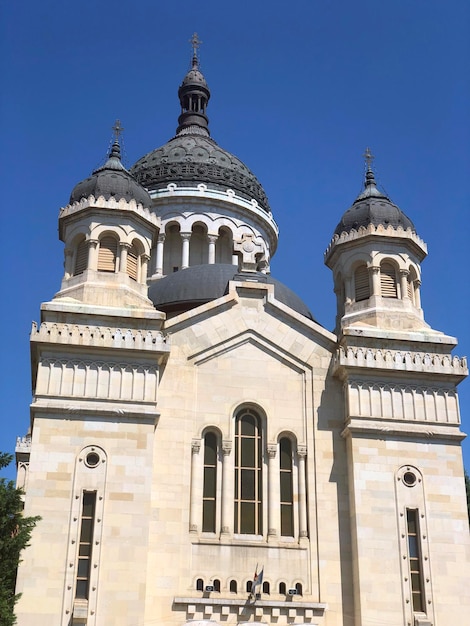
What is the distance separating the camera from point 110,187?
3008cm

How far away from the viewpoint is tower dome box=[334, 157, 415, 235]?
31.3 meters

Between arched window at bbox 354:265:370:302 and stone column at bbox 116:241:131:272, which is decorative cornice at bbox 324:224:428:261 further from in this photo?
stone column at bbox 116:241:131:272

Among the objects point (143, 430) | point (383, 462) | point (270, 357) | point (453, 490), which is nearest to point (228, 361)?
point (270, 357)

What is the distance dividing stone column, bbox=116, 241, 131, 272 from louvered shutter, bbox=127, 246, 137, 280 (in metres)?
0.35

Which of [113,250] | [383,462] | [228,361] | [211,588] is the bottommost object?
[211,588]

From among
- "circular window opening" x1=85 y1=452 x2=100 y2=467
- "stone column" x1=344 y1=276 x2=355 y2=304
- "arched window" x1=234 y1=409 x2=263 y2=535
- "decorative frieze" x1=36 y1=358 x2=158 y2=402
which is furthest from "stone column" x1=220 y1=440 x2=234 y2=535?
"stone column" x1=344 y1=276 x2=355 y2=304

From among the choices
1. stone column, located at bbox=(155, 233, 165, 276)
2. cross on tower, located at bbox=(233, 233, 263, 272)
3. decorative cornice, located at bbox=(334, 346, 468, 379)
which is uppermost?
stone column, located at bbox=(155, 233, 165, 276)

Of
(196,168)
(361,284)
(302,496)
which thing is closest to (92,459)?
(302,496)

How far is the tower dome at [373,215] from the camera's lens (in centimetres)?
3130

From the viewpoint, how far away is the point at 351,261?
31.3m

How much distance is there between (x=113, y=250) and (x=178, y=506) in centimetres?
882

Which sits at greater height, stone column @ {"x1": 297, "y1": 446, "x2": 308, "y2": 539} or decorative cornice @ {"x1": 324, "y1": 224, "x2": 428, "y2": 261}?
decorative cornice @ {"x1": 324, "y1": 224, "x2": 428, "y2": 261}

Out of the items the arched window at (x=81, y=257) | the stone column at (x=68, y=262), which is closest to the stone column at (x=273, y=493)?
the arched window at (x=81, y=257)

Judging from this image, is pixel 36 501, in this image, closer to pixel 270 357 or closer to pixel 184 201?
pixel 270 357
